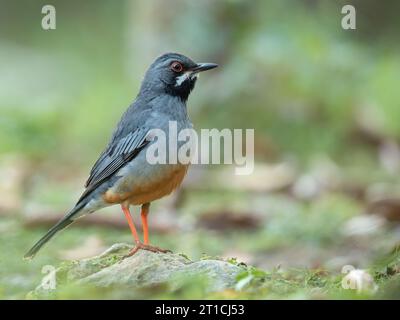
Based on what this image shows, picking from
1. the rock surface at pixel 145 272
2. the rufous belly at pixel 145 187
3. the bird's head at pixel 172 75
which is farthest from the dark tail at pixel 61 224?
the bird's head at pixel 172 75

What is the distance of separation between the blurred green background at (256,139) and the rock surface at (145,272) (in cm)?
68

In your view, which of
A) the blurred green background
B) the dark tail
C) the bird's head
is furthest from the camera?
the blurred green background

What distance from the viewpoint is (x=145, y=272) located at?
5.02 metres

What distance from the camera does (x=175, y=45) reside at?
39.7 feet

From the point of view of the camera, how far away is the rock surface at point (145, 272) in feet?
16.0

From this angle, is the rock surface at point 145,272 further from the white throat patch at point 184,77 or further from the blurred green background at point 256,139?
the white throat patch at point 184,77

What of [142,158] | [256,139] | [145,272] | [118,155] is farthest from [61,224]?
[256,139]

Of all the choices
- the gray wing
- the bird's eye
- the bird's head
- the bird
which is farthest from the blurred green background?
the bird's eye

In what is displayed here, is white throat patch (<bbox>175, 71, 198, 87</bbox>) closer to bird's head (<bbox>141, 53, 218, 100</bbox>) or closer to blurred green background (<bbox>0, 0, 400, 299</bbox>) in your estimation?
bird's head (<bbox>141, 53, 218, 100</bbox>)

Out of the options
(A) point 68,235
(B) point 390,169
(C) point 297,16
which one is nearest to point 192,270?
(A) point 68,235

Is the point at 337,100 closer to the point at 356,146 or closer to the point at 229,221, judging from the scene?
the point at 356,146

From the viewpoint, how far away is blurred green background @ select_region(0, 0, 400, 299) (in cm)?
821

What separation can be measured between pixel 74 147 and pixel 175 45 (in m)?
2.28

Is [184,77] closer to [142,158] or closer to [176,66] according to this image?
[176,66]
